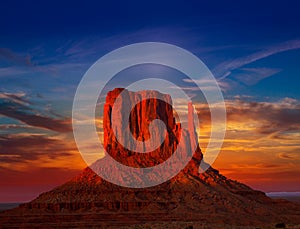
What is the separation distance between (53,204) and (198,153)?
56.2 meters

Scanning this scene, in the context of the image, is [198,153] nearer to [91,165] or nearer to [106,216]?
[91,165]

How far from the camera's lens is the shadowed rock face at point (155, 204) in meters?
148

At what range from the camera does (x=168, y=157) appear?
19375 cm

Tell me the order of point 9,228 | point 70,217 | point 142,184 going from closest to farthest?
point 9,228
point 70,217
point 142,184

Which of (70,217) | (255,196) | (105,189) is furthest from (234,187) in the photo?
(70,217)

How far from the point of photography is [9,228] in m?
142

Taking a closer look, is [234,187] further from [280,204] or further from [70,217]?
[70,217]

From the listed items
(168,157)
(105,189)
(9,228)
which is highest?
(168,157)

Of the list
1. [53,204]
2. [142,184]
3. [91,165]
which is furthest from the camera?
[91,165]

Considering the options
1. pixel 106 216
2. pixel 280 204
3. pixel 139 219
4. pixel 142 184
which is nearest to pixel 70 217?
pixel 106 216

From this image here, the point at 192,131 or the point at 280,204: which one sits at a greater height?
the point at 192,131

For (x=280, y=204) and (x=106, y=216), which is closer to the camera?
(x=106, y=216)

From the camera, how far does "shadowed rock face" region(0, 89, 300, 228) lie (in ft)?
484

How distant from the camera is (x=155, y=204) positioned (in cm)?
16212
